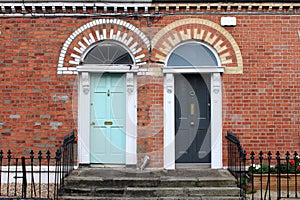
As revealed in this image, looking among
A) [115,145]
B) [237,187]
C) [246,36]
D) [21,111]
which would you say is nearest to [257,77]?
[246,36]

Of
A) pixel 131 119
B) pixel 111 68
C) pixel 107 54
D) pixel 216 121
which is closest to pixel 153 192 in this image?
pixel 131 119

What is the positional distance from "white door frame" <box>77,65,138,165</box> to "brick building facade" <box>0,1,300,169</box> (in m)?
0.02

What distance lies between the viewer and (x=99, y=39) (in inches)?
331

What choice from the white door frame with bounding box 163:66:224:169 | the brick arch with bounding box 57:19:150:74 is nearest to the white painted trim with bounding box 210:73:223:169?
the white door frame with bounding box 163:66:224:169

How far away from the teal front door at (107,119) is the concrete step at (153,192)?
1590 mm

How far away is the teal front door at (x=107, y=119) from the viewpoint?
8.52 m

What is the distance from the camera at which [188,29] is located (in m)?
8.38

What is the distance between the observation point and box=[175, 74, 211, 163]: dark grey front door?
853cm

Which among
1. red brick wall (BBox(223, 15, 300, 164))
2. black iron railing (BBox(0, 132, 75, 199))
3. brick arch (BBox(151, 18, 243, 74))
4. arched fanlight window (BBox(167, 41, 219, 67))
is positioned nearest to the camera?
black iron railing (BBox(0, 132, 75, 199))

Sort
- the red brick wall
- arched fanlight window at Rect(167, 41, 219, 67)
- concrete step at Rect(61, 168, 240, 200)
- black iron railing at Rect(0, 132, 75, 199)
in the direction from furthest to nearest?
arched fanlight window at Rect(167, 41, 219, 67)
the red brick wall
black iron railing at Rect(0, 132, 75, 199)
concrete step at Rect(61, 168, 240, 200)

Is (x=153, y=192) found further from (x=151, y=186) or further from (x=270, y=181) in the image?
(x=270, y=181)

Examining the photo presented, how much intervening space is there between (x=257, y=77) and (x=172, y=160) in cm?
276

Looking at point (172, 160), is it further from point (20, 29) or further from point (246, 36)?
point (20, 29)

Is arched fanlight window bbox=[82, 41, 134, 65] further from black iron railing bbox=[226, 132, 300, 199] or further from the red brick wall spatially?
black iron railing bbox=[226, 132, 300, 199]
